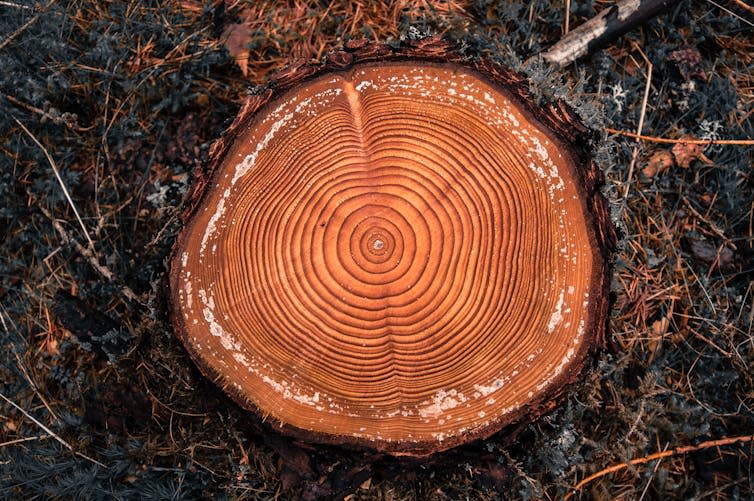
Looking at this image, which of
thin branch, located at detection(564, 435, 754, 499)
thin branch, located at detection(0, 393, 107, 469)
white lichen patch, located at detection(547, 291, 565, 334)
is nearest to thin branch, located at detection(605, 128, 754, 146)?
white lichen patch, located at detection(547, 291, 565, 334)

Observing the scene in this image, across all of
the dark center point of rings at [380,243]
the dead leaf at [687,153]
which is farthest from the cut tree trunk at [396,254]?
the dead leaf at [687,153]

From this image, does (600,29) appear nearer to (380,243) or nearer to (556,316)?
(556,316)

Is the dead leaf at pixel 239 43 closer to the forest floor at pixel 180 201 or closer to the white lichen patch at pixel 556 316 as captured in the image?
the forest floor at pixel 180 201

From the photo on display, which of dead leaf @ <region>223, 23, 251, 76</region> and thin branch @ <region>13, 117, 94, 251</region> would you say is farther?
dead leaf @ <region>223, 23, 251, 76</region>

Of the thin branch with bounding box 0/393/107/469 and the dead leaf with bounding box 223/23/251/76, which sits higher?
the dead leaf with bounding box 223/23/251/76

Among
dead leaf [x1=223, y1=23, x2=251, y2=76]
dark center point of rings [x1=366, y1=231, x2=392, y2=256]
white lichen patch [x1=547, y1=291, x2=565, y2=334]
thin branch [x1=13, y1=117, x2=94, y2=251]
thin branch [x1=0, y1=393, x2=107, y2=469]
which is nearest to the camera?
dark center point of rings [x1=366, y1=231, x2=392, y2=256]

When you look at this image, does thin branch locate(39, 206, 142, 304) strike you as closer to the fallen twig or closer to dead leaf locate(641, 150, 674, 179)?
the fallen twig

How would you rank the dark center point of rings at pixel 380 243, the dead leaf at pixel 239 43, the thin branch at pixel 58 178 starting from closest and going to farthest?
the dark center point of rings at pixel 380 243
the thin branch at pixel 58 178
the dead leaf at pixel 239 43
